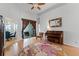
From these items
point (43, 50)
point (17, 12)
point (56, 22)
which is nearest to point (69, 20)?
point (56, 22)

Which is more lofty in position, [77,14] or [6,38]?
[77,14]

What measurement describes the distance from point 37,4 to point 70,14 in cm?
49

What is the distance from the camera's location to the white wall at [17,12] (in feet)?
5.29

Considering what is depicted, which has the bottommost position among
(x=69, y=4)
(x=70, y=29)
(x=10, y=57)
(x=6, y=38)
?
(x=10, y=57)

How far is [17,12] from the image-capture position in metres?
1.67

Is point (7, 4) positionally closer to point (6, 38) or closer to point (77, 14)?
point (6, 38)

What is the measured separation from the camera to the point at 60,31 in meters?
1.69

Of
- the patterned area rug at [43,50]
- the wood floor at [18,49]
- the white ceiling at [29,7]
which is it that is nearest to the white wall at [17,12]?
the white ceiling at [29,7]

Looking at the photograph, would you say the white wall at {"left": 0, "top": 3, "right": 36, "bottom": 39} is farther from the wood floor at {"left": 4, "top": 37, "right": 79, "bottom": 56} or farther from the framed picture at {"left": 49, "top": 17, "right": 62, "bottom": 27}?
the framed picture at {"left": 49, "top": 17, "right": 62, "bottom": 27}

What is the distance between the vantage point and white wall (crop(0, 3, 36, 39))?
1614 millimetres

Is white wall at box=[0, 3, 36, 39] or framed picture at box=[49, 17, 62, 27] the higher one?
white wall at box=[0, 3, 36, 39]

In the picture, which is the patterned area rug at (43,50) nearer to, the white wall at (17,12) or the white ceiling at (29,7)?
the white wall at (17,12)

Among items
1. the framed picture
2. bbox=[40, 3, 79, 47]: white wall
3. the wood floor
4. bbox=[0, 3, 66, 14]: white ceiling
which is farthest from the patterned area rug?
bbox=[0, 3, 66, 14]: white ceiling

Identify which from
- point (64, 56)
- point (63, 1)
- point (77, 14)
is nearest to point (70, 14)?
point (77, 14)
